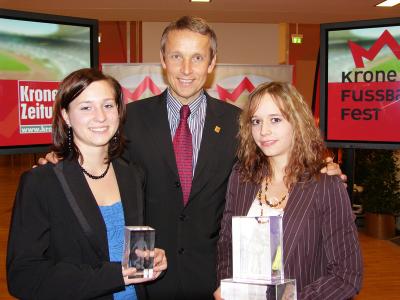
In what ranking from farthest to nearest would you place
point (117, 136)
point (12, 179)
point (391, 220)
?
1. point (12, 179)
2. point (391, 220)
3. point (117, 136)

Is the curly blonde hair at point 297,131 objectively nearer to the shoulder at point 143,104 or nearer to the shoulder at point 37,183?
the shoulder at point 143,104

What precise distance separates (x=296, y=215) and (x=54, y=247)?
0.89 meters

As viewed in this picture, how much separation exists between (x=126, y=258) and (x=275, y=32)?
1113 centimetres

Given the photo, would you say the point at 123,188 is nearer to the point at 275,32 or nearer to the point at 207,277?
the point at 207,277

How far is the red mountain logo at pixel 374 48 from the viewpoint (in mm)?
3283

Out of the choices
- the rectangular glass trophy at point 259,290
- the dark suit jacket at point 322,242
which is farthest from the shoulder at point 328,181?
the rectangular glass trophy at point 259,290

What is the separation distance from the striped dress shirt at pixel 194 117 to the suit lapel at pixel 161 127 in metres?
0.03

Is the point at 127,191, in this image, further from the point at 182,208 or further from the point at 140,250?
the point at 182,208

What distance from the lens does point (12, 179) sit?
46.2ft

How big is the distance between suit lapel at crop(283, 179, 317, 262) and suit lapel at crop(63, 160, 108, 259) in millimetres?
669

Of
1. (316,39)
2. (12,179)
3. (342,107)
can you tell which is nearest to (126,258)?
(342,107)

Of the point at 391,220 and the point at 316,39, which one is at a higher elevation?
the point at 316,39

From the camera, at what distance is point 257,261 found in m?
1.66

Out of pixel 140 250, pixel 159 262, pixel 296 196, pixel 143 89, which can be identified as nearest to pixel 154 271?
pixel 159 262
